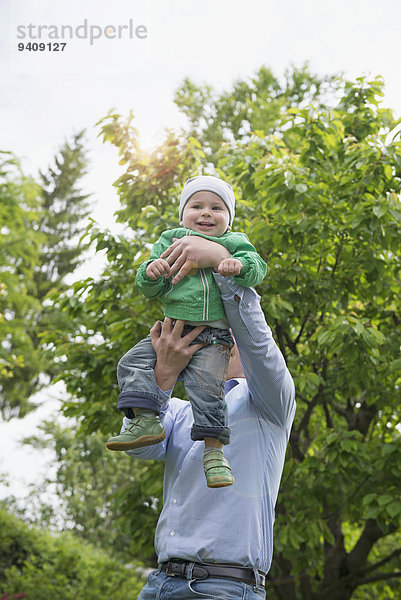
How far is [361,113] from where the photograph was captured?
6.58 metres

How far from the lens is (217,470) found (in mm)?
1962

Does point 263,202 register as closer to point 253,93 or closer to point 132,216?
point 132,216

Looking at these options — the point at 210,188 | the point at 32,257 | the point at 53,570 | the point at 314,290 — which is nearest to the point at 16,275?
the point at 32,257

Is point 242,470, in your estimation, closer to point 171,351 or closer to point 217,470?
point 217,470

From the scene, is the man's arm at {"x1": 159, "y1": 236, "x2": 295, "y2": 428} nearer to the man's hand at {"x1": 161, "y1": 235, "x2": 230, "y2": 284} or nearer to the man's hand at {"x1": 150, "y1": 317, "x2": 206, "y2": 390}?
the man's hand at {"x1": 161, "y1": 235, "x2": 230, "y2": 284}

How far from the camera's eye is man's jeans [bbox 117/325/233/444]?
2.09 meters

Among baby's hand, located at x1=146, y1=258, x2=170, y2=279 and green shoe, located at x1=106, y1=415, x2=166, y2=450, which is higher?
baby's hand, located at x1=146, y1=258, x2=170, y2=279

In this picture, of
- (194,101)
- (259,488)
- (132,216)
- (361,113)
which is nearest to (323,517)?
(132,216)

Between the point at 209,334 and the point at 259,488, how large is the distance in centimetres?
57

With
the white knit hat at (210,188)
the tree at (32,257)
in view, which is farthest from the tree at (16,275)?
the white knit hat at (210,188)

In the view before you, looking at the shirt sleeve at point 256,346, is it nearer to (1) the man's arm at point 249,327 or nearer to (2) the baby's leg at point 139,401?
(1) the man's arm at point 249,327

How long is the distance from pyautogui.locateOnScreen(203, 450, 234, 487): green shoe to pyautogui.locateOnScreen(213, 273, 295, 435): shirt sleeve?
0.94ft

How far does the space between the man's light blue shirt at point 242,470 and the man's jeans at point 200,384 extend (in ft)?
0.24

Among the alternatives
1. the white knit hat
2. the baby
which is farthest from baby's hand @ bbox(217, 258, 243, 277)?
the white knit hat
